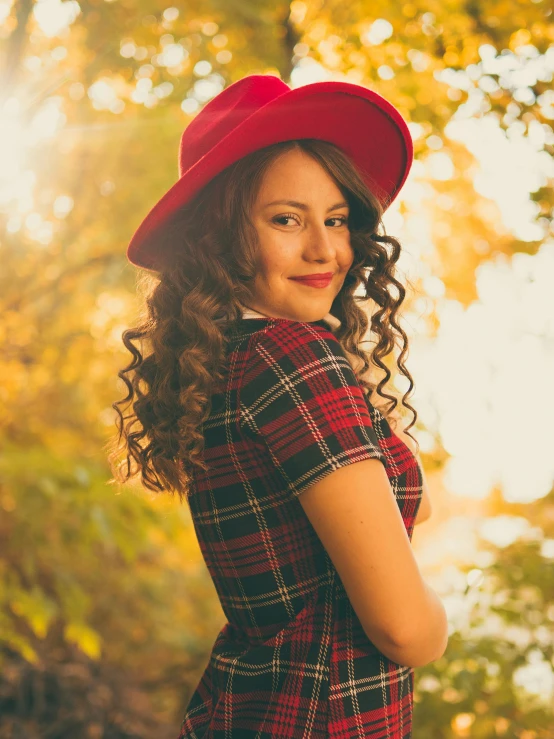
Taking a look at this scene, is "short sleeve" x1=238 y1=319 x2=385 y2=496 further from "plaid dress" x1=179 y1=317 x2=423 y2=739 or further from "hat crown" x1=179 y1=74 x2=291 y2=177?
"hat crown" x1=179 y1=74 x2=291 y2=177

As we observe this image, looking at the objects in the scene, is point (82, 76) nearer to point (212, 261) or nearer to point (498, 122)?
point (498, 122)

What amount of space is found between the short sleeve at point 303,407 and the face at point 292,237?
20 cm

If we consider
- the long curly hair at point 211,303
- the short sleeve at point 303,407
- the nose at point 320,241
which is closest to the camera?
the short sleeve at point 303,407

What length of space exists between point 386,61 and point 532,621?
2.28m

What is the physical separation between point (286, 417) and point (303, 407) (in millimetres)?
31

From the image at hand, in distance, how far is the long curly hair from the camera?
4.34 ft

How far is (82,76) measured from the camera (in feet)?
10.8

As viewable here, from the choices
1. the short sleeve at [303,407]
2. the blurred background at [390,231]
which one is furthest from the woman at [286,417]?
the blurred background at [390,231]

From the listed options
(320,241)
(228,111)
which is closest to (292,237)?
(320,241)

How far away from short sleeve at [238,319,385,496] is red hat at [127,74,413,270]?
0.37 meters

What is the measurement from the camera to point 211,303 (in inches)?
54.7

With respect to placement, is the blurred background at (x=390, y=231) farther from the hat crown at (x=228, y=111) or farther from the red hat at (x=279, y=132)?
the hat crown at (x=228, y=111)

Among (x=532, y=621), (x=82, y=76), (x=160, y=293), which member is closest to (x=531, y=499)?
(x=532, y=621)

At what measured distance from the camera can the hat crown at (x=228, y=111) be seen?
1480mm
